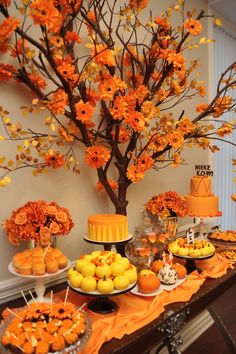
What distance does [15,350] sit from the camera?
863 millimetres

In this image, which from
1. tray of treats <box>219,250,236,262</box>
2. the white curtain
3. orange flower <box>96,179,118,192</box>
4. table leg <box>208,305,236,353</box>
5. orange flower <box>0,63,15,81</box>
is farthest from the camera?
the white curtain

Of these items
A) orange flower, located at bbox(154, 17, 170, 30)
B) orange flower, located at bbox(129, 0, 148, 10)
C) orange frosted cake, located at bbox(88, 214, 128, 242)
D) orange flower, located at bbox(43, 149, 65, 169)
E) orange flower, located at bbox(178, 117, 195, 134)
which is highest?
orange flower, located at bbox(129, 0, 148, 10)

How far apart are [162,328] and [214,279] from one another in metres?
0.49

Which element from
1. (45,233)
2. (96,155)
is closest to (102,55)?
(96,155)

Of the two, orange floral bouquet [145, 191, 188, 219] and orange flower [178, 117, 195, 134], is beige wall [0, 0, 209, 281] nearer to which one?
orange floral bouquet [145, 191, 188, 219]

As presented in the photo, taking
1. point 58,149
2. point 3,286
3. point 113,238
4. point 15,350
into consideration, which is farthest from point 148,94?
point 15,350

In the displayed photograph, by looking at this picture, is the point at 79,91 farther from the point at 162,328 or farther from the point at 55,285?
the point at 162,328

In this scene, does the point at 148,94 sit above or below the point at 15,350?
above

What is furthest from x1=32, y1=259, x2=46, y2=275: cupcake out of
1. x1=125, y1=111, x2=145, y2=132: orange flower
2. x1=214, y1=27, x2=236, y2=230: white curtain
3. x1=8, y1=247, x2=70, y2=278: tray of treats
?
x1=214, y1=27, x2=236, y2=230: white curtain

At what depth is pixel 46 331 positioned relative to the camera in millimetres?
901

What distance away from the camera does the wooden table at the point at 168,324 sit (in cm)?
105

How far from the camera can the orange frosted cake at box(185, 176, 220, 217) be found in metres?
1.84

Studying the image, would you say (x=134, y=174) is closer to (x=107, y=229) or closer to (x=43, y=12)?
(x=107, y=229)

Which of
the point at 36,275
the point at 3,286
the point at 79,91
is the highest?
the point at 79,91
